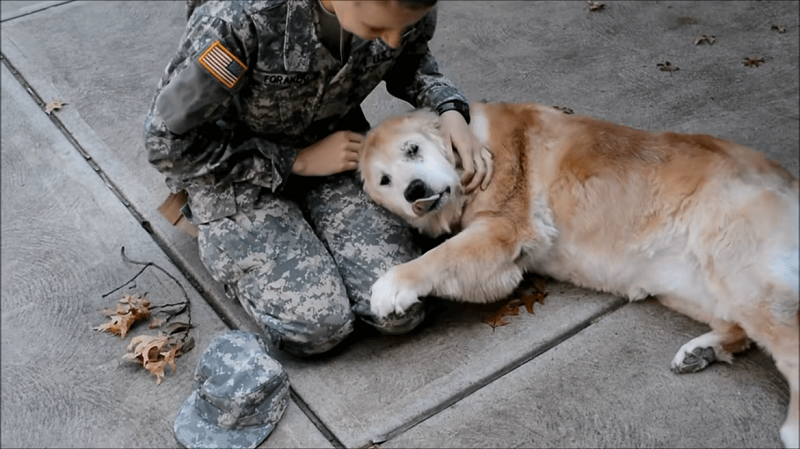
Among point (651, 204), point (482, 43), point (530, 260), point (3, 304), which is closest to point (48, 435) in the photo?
point (3, 304)

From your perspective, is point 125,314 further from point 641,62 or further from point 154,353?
point 641,62

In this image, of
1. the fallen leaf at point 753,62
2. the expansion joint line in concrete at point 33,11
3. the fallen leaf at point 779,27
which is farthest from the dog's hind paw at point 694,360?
the expansion joint line in concrete at point 33,11

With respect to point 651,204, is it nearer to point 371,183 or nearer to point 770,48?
point 371,183

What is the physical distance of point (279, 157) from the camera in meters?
3.02

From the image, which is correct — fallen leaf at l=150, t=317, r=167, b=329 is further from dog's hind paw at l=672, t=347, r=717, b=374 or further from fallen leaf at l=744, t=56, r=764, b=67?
fallen leaf at l=744, t=56, r=764, b=67

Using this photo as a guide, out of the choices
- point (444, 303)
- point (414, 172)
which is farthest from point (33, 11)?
point (444, 303)

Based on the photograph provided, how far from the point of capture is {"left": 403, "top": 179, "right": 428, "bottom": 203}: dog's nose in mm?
2869

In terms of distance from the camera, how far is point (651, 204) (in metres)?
2.88

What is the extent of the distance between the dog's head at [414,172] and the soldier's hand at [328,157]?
53 mm

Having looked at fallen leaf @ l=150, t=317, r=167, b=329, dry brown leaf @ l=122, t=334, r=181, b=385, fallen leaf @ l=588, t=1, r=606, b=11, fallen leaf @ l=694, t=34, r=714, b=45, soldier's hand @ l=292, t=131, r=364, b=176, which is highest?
soldier's hand @ l=292, t=131, r=364, b=176

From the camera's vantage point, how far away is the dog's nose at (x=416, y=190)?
9.41 feet

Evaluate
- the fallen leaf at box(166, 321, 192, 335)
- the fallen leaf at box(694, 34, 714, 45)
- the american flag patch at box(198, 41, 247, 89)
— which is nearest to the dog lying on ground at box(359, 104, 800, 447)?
the american flag patch at box(198, 41, 247, 89)

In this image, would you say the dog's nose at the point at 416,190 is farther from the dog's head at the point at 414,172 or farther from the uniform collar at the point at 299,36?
the uniform collar at the point at 299,36

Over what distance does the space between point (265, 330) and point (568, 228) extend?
1.22 m
